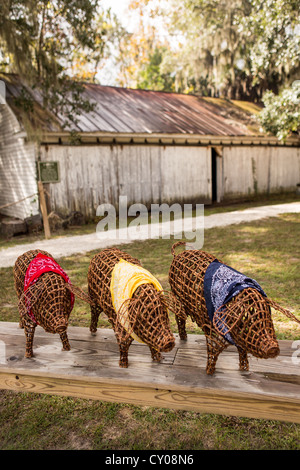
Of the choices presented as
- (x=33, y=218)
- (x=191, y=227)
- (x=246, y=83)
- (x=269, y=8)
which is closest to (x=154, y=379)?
(x=191, y=227)

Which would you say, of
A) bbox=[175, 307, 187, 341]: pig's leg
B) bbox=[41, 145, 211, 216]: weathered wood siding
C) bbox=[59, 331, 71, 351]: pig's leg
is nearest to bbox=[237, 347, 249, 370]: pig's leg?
bbox=[175, 307, 187, 341]: pig's leg

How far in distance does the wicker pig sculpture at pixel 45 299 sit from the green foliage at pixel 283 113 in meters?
13.2

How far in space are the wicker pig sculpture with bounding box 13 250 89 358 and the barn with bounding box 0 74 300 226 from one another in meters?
6.99

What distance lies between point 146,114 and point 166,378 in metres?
13.8

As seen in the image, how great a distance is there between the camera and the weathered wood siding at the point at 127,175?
1195 cm

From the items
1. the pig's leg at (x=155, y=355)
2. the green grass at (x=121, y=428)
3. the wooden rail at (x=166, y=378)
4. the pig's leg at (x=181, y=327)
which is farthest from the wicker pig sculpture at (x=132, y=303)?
the green grass at (x=121, y=428)

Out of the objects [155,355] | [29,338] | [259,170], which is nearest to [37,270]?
[29,338]

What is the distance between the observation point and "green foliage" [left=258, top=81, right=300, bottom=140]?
13.3 m

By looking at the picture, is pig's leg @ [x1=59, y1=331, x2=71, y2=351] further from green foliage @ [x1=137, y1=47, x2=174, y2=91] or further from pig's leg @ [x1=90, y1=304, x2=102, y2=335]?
green foliage @ [x1=137, y1=47, x2=174, y2=91]

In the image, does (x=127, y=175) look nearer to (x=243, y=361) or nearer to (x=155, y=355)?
(x=155, y=355)

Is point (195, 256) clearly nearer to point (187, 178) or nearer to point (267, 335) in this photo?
→ point (267, 335)

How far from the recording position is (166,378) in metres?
2.36

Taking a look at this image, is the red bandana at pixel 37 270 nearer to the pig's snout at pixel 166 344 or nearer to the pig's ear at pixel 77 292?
the pig's ear at pixel 77 292

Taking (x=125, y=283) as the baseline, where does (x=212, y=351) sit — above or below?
below
